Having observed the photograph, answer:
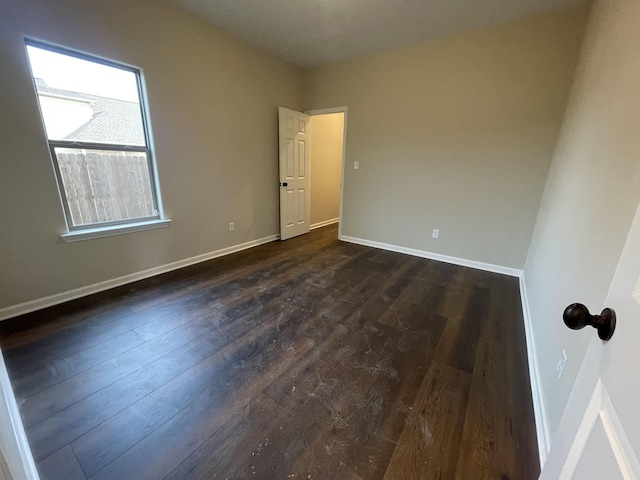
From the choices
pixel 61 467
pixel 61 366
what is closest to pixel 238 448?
pixel 61 467

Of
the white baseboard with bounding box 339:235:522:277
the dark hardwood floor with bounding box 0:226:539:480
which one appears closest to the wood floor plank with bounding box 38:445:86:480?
the dark hardwood floor with bounding box 0:226:539:480

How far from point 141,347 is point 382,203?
3.28 metres

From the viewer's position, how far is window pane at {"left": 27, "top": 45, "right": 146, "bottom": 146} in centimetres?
210

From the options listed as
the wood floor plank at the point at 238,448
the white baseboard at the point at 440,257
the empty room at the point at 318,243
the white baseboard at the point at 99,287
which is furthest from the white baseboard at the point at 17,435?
the white baseboard at the point at 440,257

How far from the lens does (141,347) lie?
181 cm

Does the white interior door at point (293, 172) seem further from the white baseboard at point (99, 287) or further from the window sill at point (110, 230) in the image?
the window sill at point (110, 230)

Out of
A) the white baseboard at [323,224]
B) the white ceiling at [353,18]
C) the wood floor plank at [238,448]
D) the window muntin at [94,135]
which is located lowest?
the wood floor plank at [238,448]

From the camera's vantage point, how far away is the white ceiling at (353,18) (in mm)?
2480

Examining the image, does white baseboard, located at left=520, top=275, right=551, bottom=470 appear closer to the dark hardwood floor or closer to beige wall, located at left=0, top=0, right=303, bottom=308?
the dark hardwood floor

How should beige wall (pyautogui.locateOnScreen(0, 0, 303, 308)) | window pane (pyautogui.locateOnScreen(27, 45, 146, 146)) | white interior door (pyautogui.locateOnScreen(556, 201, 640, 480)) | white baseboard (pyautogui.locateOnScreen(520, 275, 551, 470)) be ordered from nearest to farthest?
white interior door (pyautogui.locateOnScreen(556, 201, 640, 480)), white baseboard (pyautogui.locateOnScreen(520, 275, 551, 470)), beige wall (pyautogui.locateOnScreen(0, 0, 303, 308)), window pane (pyautogui.locateOnScreen(27, 45, 146, 146))

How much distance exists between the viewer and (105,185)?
2.52 meters

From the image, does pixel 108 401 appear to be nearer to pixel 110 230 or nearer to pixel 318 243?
pixel 110 230

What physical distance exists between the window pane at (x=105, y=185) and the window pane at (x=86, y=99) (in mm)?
146

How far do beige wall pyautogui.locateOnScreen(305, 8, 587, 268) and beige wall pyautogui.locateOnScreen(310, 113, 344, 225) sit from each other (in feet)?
2.65
